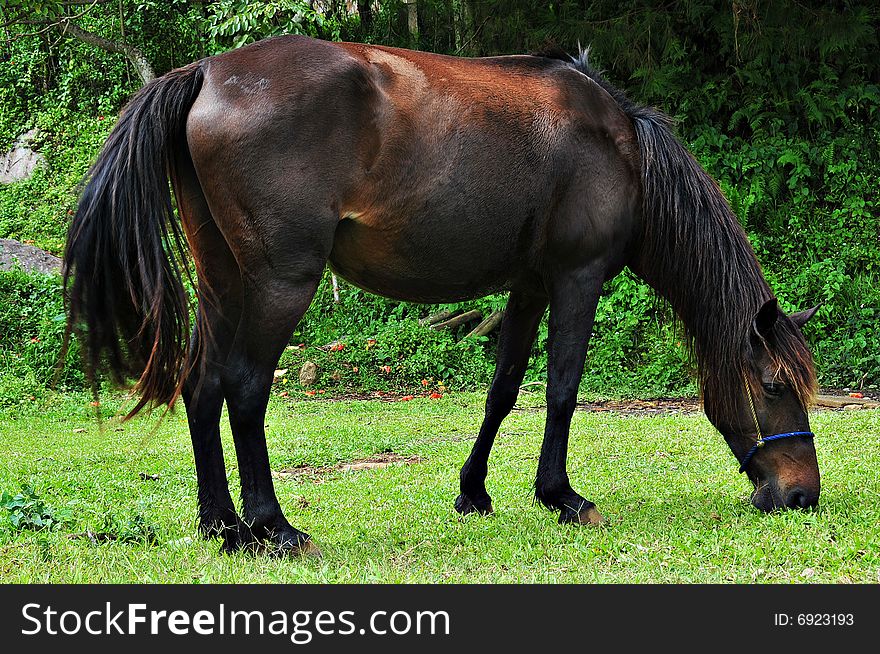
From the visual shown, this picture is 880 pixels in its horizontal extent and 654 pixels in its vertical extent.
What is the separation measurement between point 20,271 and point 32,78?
22.0 feet

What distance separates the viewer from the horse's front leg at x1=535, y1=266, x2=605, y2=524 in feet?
14.1

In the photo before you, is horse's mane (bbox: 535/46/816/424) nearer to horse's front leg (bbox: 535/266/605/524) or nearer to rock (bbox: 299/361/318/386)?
horse's front leg (bbox: 535/266/605/524)

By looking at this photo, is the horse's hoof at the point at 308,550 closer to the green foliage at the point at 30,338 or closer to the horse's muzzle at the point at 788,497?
the horse's muzzle at the point at 788,497

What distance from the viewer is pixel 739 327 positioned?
4.35 meters

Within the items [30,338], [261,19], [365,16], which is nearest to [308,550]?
[261,19]

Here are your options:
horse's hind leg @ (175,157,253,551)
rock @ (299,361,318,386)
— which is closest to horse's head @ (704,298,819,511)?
horse's hind leg @ (175,157,253,551)

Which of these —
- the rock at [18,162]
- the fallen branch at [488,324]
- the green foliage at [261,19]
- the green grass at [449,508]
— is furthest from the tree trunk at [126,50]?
the green grass at [449,508]

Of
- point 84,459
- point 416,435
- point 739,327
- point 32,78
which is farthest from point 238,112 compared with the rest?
point 32,78

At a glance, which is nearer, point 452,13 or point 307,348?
point 307,348

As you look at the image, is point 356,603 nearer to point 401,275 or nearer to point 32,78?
point 401,275

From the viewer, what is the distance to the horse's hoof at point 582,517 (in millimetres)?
4332

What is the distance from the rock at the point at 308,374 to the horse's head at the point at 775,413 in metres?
6.72

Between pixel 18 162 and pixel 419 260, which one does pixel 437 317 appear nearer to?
pixel 419 260

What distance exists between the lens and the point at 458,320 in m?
11.7
